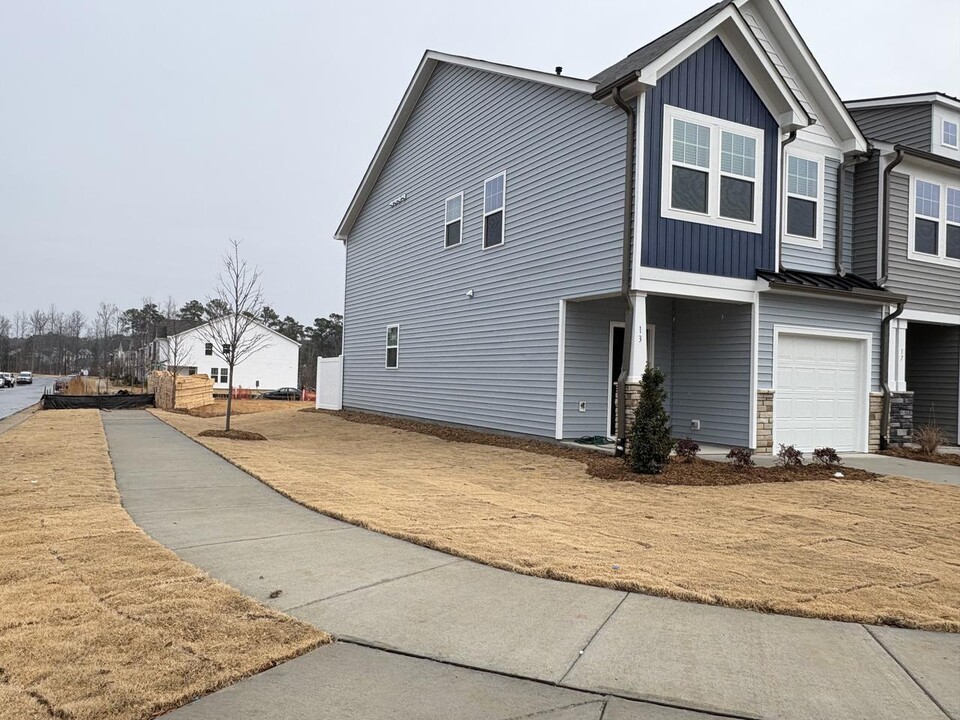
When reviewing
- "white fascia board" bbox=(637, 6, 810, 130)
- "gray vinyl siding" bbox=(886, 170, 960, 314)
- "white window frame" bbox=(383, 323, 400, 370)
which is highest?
"white fascia board" bbox=(637, 6, 810, 130)

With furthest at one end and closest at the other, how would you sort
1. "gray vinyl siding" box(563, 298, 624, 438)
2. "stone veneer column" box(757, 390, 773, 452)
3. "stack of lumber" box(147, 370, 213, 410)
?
"stack of lumber" box(147, 370, 213, 410)
"gray vinyl siding" box(563, 298, 624, 438)
"stone veneer column" box(757, 390, 773, 452)

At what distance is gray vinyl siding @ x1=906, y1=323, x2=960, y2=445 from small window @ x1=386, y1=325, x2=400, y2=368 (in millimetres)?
12589

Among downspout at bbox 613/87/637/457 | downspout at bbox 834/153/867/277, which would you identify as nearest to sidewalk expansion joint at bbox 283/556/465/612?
downspout at bbox 613/87/637/457

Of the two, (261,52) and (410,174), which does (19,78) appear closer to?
(261,52)

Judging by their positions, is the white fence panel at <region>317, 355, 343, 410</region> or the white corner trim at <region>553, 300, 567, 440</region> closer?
the white corner trim at <region>553, 300, 567, 440</region>

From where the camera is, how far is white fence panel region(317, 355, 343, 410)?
23.2 m

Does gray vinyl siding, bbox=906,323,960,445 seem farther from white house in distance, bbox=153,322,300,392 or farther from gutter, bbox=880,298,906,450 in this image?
white house in distance, bbox=153,322,300,392

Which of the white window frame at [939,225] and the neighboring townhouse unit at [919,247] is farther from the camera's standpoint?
the white window frame at [939,225]

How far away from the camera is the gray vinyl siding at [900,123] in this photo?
55.8ft

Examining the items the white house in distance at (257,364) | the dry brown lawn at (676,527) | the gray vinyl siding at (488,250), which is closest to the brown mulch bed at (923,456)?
the dry brown lawn at (676,527)

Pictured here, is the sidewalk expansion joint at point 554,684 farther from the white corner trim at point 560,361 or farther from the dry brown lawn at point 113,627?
the white corner trim at point 560,361

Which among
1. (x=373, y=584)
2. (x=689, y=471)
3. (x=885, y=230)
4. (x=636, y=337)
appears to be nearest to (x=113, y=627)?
(x=373, y=584)

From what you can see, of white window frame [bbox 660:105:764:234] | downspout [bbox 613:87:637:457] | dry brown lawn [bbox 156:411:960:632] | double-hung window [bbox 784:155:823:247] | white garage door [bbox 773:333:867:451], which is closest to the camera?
dry brown lawn [bbox 156:411:960:632]

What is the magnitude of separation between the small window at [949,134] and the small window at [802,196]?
6.02 meters
